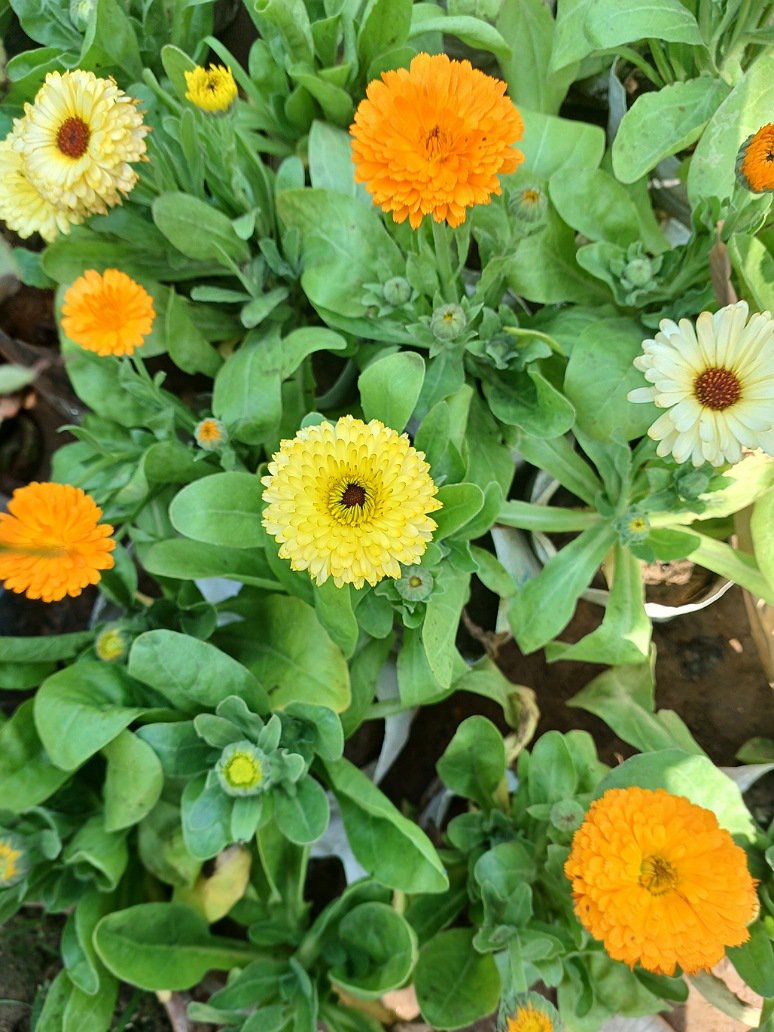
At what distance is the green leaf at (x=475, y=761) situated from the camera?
1.35 m

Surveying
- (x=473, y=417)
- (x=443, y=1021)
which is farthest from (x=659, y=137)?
(x=443, y=1021)

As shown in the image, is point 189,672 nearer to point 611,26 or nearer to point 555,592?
point 555,592

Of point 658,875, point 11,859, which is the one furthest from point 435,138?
point 11,859

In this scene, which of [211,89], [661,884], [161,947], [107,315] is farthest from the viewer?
[161,947]

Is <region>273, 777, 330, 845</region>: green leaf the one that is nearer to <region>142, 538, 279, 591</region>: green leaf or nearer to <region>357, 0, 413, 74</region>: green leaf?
<region>142, 538, 279, 591</region>: green leaf

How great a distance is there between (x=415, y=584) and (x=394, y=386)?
281 mm

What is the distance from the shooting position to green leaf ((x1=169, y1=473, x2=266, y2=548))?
1.18 m

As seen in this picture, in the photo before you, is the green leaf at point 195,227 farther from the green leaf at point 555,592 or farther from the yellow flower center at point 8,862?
the yellow flower center at point 8,862

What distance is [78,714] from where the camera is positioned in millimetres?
1192

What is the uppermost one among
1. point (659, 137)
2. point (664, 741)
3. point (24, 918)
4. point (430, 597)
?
point (659, 137)

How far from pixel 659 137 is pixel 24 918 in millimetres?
1860

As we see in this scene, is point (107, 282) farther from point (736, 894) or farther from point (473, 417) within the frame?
point (736, 894)

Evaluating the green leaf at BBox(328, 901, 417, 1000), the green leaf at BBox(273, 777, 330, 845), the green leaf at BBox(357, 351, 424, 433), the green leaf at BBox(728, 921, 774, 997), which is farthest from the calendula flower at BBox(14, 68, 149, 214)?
the green leaf at BBox(728, 921, 774, 997)

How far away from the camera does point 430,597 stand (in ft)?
3.60
